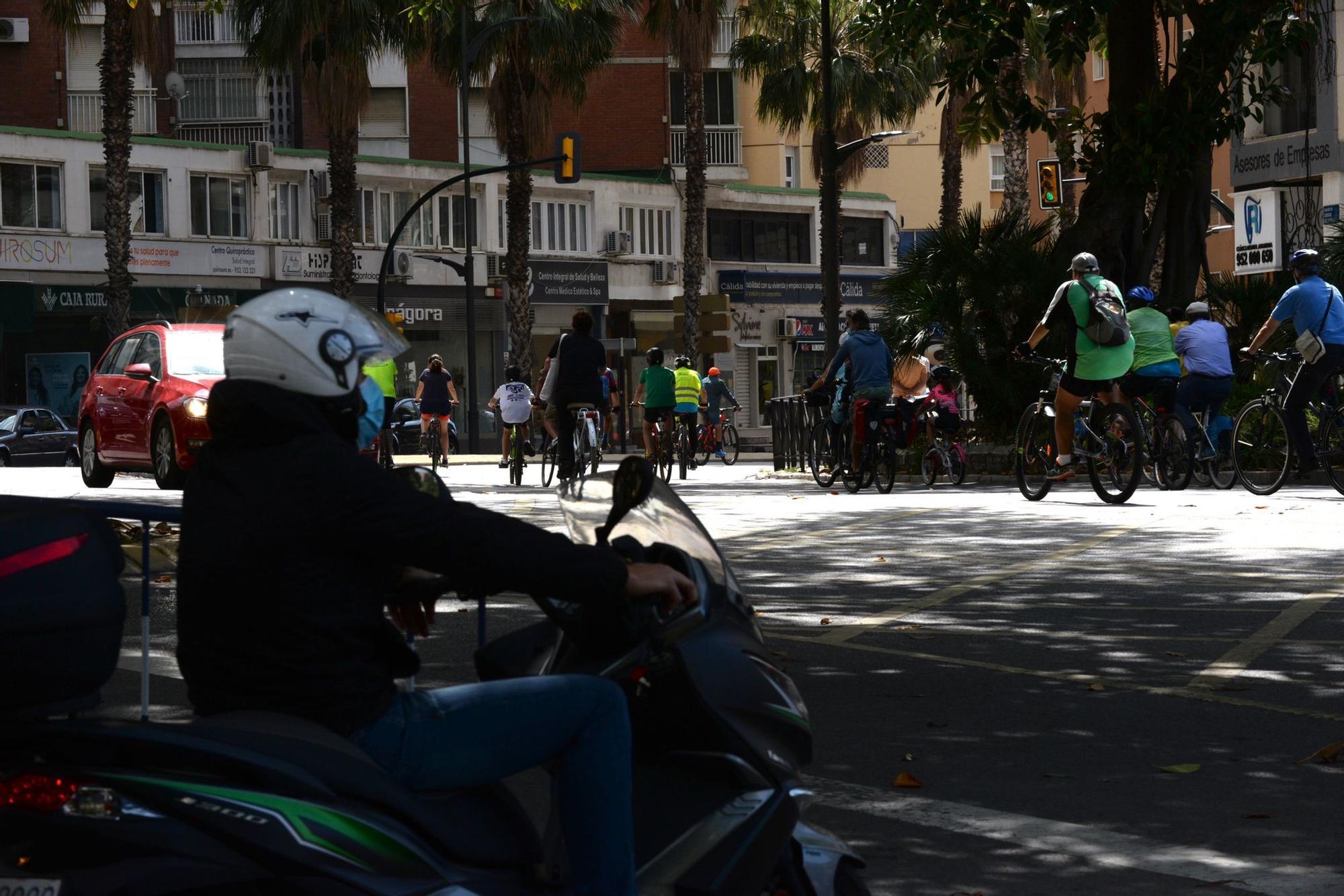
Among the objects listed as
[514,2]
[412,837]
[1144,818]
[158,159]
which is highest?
[514,2]

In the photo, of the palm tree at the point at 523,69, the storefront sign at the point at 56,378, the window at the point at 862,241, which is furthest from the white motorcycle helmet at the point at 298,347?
the window at the point at 862,241

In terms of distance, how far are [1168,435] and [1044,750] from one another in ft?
39.0

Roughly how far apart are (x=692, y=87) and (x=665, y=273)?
1314cm

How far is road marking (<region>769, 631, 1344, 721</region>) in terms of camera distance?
22.2 feet

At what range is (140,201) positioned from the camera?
149 ft

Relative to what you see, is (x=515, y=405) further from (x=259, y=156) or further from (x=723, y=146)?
(x=723, y=146)

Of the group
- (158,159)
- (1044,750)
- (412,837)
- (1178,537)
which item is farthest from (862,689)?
(158,159)

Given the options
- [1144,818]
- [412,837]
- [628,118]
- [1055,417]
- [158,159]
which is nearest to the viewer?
[412,837]

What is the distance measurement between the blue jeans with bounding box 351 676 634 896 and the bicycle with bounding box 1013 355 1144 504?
13.0 m

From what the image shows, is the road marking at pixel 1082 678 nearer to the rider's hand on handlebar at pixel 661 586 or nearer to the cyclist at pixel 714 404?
the rider's hand on handlebar at pixel 661 586

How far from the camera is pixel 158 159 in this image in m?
45.9

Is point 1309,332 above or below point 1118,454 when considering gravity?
above

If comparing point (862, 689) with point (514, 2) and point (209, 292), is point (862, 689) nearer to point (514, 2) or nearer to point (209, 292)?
point (514, 2)

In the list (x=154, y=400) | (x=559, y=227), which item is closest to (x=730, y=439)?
(x=559, y=227)
